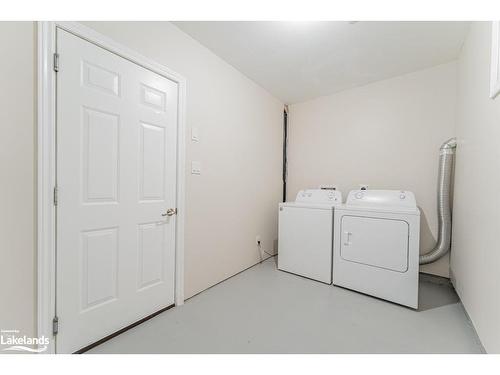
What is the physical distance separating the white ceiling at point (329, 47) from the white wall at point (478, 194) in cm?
30

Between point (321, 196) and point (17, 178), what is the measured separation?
2.69 m

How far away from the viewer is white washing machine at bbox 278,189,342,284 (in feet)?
7.82

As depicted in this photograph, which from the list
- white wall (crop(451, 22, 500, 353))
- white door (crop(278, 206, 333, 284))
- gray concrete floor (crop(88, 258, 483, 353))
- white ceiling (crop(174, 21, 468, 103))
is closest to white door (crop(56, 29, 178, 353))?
gray concrete floor (crop(88, 258, 483, 353))

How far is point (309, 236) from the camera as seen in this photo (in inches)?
98.5

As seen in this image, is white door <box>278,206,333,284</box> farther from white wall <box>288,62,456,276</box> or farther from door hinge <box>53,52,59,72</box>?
door hinge <box>53,52,59,72</box>

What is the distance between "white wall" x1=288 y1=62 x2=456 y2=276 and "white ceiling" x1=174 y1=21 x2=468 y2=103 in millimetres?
216

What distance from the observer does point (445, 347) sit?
1399 mm

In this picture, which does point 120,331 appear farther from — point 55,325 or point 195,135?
point 195,135

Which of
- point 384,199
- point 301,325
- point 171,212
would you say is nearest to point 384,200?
point 384,199

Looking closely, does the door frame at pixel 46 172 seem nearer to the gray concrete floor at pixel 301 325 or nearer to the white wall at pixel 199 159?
the white wall at pixel 199 159

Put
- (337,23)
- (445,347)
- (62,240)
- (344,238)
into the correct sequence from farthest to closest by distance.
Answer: (344,238) < (337,23) < (445,347) < (62,240)
